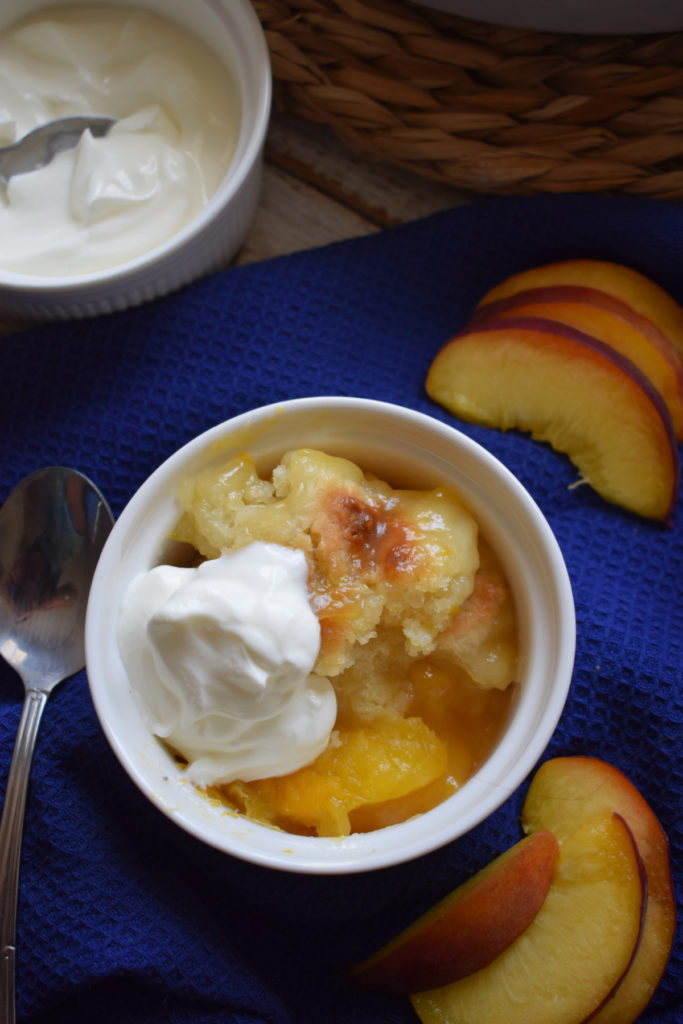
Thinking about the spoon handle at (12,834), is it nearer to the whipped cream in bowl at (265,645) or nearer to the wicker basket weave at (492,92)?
the whipped cream in bowl at (265,645)

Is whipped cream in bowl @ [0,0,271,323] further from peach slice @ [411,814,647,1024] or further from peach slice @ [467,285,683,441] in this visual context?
peach slice @ [411,814,647,1024]

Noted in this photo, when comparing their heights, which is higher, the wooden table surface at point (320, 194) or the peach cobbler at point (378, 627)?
the wooden table surface at point (320, 194)

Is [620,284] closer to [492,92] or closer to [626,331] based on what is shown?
[626,331]

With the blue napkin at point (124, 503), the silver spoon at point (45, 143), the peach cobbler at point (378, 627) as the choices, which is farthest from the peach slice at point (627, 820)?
the silver spoon at point (45, 143)

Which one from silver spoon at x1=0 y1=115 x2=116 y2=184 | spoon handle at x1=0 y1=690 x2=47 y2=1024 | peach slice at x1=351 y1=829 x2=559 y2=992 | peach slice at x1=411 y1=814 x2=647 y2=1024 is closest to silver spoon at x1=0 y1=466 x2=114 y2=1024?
spoon handle at x1=0 y1=690 x2=47 y2=1024

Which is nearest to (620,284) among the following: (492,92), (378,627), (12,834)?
(492,92)

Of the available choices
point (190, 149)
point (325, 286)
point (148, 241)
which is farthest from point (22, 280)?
point (325, 286)

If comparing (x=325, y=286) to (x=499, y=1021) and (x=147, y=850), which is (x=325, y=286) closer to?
(x=147, y=850)
